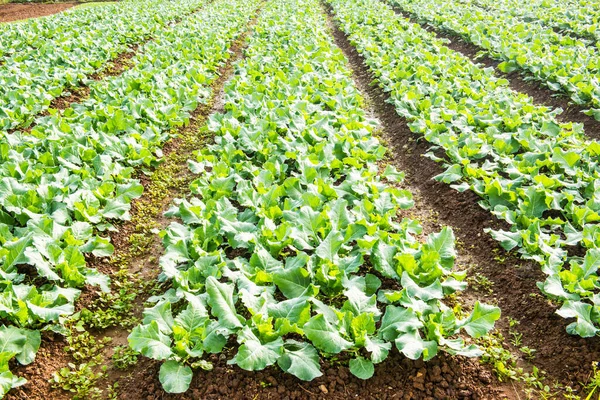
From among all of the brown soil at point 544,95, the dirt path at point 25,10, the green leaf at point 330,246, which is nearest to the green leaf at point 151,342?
the green leaf at point 330,246

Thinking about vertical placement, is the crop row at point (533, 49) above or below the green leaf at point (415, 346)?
below

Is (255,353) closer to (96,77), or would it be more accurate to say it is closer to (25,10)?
(96,77)

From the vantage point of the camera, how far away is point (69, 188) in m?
5.26

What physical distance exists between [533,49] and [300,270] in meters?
11.0

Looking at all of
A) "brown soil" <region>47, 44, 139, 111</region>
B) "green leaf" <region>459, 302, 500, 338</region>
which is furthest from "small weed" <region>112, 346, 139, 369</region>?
"brown soil" <region>47, 44, 139, 111</region>

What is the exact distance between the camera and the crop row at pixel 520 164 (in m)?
4.08

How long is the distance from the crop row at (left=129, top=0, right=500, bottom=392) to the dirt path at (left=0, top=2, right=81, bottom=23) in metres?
26.4

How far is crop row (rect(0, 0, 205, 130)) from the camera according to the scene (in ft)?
28.1

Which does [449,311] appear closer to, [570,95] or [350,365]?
[350,365]

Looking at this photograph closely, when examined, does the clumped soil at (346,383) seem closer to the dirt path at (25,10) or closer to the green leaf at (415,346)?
the green leaf at (415,346)

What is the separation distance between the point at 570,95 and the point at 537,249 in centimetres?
603

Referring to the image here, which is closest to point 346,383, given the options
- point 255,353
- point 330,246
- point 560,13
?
point 255,353

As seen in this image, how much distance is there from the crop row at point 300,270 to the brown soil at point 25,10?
26.5 meters

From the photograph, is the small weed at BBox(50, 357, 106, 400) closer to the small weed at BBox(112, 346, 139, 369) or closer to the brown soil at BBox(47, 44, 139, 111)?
the small weed at BBox(112, 346, 139, 369)
